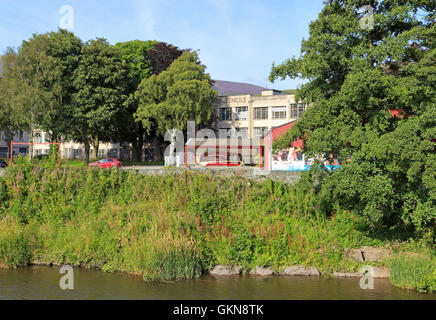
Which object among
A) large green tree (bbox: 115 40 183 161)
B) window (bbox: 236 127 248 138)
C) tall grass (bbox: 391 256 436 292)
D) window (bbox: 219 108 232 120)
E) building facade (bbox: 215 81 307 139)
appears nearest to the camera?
tall grass (bbox: 391 256 436 292)

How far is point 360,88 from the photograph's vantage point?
→ 19250 mm

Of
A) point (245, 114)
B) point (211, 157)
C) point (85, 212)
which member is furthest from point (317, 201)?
point (245, 114)


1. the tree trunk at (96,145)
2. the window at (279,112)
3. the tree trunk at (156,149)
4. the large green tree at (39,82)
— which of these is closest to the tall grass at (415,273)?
the large green tree at (39,82)

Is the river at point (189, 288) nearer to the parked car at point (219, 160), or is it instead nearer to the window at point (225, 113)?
the parked car at point (219, 160)

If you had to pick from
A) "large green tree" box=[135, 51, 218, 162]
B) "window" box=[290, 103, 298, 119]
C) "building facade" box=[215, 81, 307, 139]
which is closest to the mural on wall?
"large green tree" box=[135, 51, 218, 162]

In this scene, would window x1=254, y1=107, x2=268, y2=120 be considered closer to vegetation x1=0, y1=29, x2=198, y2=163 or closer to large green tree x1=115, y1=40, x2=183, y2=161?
Answer: large green tree x1=115, y1=40, x2=183, y2=161

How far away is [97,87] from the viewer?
48719 mm

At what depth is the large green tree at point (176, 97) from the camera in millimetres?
50438

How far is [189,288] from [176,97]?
1403 inches

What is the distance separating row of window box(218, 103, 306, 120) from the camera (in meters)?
61.2

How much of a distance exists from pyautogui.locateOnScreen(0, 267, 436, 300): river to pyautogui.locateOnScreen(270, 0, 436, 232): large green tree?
11.2 feet

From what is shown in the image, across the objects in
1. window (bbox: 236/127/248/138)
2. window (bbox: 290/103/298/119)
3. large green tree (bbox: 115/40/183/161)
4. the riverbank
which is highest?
large green tree (bbox: 115/40/183/161)

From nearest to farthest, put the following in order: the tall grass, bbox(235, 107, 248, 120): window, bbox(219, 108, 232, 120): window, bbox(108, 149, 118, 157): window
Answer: the tall grass → bbox(235, 107, 248, 120): window → bbox(219, 108, 232, 120): window → bbox(108, 149, 118, 157): window

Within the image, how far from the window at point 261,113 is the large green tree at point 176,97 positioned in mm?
12748
